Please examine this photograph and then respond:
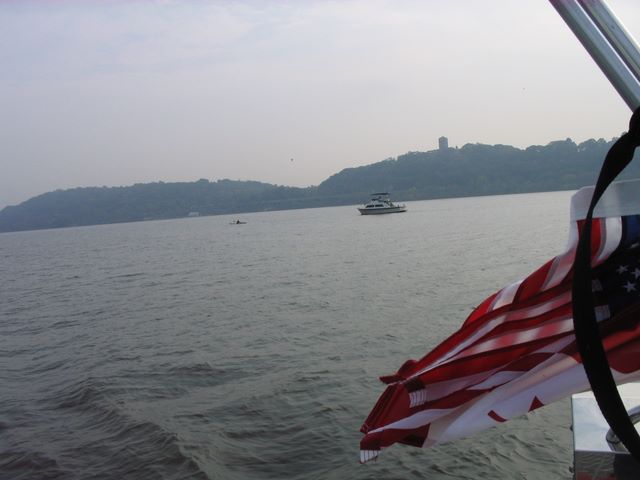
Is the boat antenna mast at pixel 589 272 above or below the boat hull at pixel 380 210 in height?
below

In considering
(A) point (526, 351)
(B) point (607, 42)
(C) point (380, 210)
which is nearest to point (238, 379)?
(A) point (526, 351)

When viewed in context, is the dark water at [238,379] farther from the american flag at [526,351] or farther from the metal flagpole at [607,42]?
the metal flagpole at [607,42]

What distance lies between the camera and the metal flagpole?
2.00 metres

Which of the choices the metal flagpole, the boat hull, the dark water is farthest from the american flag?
the boat hull

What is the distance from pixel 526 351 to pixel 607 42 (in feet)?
3.84

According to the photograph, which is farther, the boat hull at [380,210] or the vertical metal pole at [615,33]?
the boat hull at [380,210]

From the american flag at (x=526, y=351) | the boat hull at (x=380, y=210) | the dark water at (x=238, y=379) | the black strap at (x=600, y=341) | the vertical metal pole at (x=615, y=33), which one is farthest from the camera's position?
the boat hull at (x=380, y=210)

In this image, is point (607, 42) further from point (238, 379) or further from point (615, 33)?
point (238, 379)

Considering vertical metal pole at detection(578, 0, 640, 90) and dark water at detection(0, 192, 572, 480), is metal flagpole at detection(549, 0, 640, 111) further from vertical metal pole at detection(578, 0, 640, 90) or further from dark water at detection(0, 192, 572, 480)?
dark water at detection(0, 192, 572, 480)

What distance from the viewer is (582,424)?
3480 millimetres

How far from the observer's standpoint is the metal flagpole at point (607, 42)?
78.7 inches

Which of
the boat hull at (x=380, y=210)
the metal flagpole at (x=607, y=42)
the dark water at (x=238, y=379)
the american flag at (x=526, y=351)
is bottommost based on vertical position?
the dark water at (x=238, y=379)

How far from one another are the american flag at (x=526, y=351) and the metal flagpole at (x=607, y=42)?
34 centimetres

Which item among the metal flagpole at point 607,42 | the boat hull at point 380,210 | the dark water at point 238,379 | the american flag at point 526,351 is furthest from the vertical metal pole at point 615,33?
the boat hull at point 380,210
